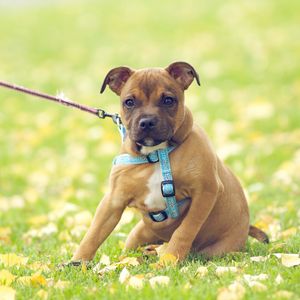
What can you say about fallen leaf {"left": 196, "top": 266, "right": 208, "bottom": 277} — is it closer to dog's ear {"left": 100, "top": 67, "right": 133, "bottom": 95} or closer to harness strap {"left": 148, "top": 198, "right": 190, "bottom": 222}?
harness strap {"left": 148, "top": 198, "right": 190, "bottom": 222}

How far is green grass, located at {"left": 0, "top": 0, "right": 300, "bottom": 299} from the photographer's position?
491cm

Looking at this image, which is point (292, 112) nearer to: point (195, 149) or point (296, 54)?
point (296, 54)

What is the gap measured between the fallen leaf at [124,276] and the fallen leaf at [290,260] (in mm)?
938

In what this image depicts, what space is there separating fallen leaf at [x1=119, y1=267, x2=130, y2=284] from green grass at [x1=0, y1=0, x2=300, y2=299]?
7 cm

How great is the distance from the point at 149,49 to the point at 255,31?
2.39 metres

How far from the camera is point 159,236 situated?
5.27 meters

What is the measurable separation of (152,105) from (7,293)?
1.44 meters

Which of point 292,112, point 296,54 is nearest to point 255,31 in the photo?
point 296,54

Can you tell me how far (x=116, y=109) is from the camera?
11977mm

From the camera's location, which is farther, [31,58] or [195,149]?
[31,58]

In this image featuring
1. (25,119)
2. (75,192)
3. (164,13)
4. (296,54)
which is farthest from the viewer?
(164,13)

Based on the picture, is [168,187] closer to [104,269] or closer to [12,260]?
[104,269]

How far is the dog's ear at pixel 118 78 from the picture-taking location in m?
4.84

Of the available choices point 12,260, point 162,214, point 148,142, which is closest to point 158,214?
point 162,214
